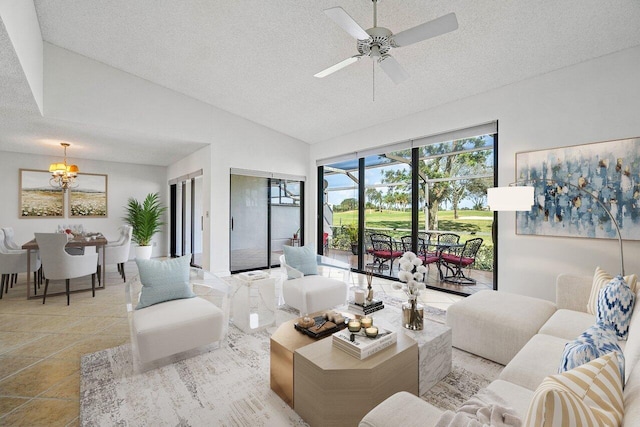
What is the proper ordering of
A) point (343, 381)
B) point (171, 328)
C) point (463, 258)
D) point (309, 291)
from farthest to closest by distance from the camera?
point (463, 258)
point (309, 291)
point (171, 328)
point (343, 381)

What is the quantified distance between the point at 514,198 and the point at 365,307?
1774mm

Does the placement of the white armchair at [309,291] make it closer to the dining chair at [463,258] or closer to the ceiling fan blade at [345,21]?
the dining chair at [463,258]

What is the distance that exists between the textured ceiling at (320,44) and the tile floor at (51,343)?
8.36ft

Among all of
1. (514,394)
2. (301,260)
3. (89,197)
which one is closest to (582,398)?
(514,394)

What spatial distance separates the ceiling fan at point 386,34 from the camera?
2062 mm

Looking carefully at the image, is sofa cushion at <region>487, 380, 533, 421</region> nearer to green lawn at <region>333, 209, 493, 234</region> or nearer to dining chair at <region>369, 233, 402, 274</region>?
green lawn at <region>333, 209, 493, 234</region>

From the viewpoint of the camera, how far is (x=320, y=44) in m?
3.38

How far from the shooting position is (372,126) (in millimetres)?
5363

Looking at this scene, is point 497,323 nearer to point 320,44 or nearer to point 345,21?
point 345,21

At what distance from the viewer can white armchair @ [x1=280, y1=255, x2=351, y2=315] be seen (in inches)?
130

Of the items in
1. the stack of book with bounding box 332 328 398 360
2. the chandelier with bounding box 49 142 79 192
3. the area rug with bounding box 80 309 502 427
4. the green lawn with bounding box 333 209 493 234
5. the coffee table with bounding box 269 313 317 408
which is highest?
the chandelier with bounding box 49 142 79 192

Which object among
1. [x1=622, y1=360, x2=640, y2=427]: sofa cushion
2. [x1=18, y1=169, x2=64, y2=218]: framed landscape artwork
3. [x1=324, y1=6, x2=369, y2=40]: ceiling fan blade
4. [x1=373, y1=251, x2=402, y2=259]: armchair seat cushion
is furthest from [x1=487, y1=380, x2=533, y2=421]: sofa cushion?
[x1=18, y1=169, x2=64, y2=218]: framed landscape artwork

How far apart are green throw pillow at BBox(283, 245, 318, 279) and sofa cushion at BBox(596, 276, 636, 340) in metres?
2.79

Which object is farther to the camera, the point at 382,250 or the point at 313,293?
the point at 382,250
